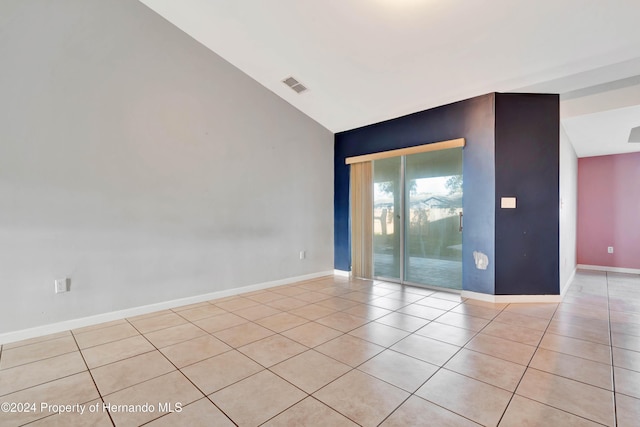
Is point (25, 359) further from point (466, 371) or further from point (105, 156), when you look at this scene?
point (466, 371)

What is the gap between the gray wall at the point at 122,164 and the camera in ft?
8.45

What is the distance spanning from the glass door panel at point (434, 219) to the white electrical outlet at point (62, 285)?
4.19m

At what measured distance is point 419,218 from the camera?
4461mm

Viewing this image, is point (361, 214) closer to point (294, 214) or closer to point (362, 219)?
point (362, 219)

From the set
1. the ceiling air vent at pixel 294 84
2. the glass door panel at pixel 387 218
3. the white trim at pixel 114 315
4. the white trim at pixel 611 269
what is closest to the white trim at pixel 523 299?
the glass door panel at pixel 387 218

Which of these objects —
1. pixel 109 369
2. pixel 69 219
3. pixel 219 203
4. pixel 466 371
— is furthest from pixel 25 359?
pixel 466 371

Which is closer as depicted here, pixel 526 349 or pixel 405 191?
pixel 526 349

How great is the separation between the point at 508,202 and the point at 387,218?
1752 millimetres

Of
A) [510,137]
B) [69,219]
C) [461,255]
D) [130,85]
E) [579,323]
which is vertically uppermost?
[130,85]

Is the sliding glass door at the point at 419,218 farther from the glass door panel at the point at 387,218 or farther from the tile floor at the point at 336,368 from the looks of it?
the tile floor at the point at 336,368

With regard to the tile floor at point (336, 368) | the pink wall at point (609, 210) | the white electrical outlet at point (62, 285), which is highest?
the pink wall at point (609, 210)

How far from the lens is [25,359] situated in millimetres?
2234

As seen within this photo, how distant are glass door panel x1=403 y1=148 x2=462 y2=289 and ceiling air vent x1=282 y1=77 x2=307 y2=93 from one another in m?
1.93

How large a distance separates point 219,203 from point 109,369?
215cm
